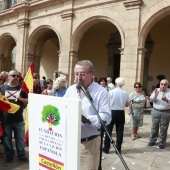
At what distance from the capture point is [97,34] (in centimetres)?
1700

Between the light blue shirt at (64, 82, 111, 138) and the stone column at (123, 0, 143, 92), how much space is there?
8015 millimetres

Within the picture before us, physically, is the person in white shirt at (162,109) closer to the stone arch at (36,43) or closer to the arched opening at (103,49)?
the stone arch at (36,43)

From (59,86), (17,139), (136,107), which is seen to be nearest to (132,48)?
(136,107)

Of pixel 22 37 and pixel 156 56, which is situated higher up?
pixel 22 37

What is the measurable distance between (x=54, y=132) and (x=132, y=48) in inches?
350

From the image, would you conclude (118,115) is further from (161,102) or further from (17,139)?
(17,139)

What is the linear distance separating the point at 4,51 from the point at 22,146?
15100mm

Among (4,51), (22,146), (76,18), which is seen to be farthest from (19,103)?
(4,51)

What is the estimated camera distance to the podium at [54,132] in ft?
6.70

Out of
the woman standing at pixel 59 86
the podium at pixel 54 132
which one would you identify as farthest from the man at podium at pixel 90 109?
the woman standing at pixel 59 86

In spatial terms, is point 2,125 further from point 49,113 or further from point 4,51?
point 4,51

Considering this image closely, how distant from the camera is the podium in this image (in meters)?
2.04

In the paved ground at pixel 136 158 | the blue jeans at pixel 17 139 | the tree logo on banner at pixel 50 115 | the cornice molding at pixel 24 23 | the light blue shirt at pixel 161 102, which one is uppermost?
the cornice molding at pixel 24 23

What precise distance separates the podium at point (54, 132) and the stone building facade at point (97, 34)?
854 centimetres
